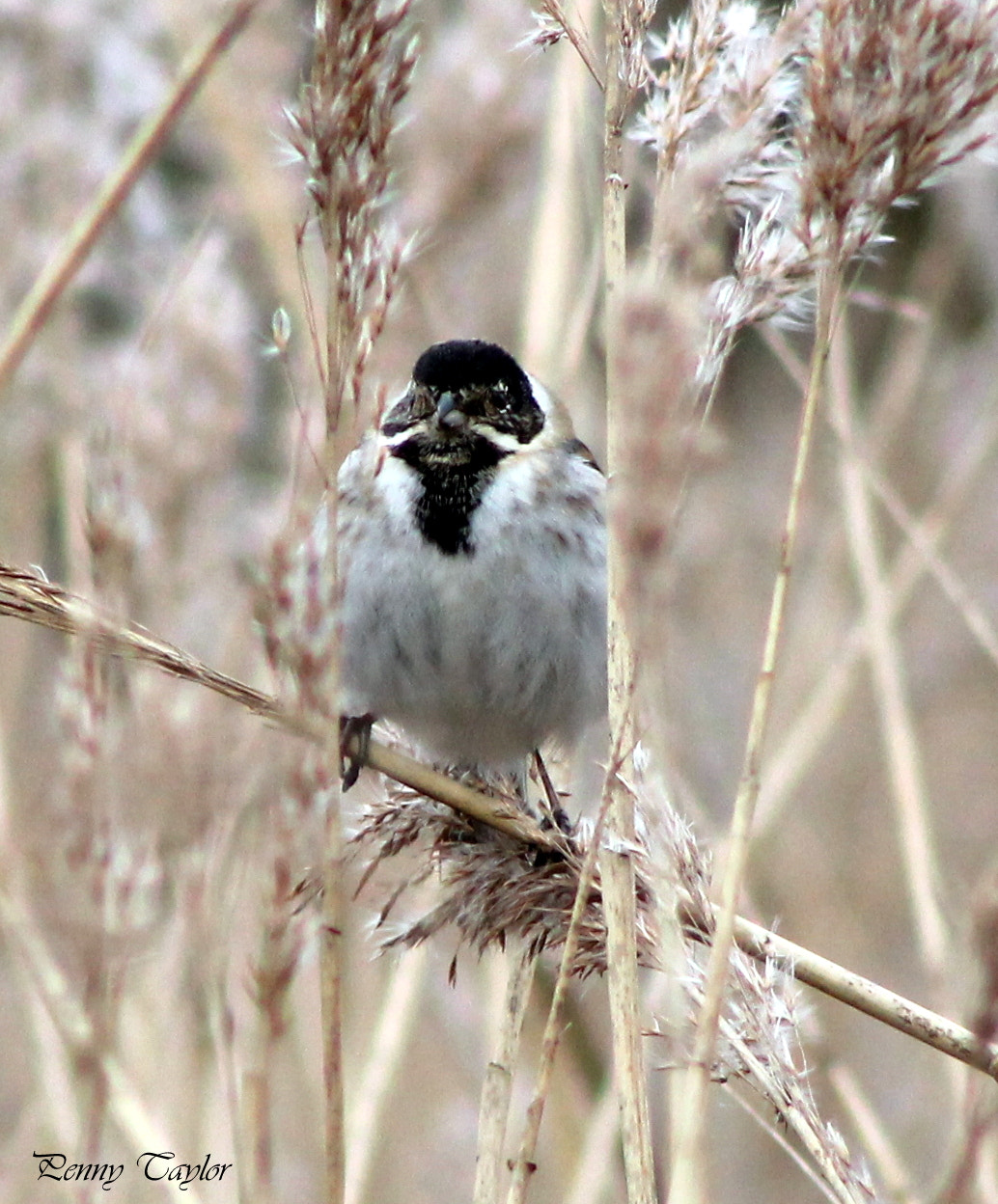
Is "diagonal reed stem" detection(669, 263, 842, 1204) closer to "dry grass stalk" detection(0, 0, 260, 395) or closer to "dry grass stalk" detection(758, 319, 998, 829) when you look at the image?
"dry grass stalk" detection(0, 0, 260, 395)

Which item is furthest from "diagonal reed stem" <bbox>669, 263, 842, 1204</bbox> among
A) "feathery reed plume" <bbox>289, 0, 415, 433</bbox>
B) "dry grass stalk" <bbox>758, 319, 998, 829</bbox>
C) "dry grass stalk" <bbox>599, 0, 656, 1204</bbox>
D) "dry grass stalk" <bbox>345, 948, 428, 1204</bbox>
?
"dry grass stalk" <bbox>758, 319, 998, 829</bbox>

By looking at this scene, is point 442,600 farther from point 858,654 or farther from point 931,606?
point 931,606

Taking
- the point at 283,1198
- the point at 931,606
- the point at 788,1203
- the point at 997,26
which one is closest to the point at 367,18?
the point at 997,26

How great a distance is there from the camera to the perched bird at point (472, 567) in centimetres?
256

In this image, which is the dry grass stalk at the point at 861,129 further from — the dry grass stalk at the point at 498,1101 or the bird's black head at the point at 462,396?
the bird's black head at the point at 462,396

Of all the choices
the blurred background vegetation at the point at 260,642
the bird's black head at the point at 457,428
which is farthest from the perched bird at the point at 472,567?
the blurred background vegetation at the point at 260,642

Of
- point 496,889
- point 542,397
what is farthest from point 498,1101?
point 542,397

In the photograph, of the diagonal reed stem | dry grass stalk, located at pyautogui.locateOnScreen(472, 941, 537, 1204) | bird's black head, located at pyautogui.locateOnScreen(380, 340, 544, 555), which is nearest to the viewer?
the diagonal reed stem

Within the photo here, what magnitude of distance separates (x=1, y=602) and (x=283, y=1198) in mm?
2260

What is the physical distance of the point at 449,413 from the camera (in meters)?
2.60

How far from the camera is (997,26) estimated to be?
4.60ft

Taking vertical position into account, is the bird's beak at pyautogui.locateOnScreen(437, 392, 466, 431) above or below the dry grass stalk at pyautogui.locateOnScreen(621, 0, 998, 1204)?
above

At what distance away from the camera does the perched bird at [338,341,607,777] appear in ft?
8.41

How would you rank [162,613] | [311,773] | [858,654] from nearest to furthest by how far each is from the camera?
[311,773], [162,613], [858,654]
